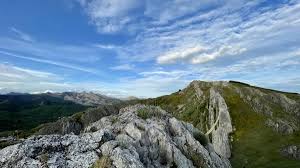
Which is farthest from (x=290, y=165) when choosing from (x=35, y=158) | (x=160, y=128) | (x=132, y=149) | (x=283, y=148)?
(x=35, y=158)

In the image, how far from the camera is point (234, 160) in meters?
116

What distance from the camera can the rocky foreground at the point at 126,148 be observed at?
22.2 meters

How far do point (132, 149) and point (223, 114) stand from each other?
12932cm

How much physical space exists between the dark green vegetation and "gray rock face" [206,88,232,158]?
2.83 m

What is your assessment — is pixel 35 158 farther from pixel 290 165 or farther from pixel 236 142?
pixel 236 142

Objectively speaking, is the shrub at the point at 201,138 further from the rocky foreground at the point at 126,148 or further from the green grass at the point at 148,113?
the green grass at the point at 148,113

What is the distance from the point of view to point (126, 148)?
82.5 feet

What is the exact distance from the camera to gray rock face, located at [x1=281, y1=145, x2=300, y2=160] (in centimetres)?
11281

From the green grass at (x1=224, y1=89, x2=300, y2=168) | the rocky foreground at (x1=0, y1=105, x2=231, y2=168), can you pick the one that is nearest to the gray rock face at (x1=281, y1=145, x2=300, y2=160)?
the green grass at (x1=224, y1=89, x2=300, y2=168)

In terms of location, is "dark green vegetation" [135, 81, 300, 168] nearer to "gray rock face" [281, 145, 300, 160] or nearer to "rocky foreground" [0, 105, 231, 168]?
"gray rock face" [281, 145, 300, 160]

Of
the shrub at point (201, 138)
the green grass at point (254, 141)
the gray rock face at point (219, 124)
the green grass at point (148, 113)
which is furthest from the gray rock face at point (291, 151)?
the green grass at point (148, 113)

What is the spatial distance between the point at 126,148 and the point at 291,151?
107 m

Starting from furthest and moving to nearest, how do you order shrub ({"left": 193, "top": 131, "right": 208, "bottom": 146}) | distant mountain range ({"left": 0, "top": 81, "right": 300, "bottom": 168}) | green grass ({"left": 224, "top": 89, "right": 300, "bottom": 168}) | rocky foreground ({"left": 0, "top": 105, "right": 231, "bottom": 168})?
green grass ({"left": 224, "top": 89, "right": 300, "bottom": 168}) → shrub ({"left": 193, "top": 131, "right": 208, "bottom": 146}) → distant mountain range ({"left": 0, "top": 81, "right": 300, "bottom": 168}) → rocky foreground ({"left": 0, "top": 105, "right": 231, "bottom": 168})

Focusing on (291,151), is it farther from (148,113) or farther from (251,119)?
(148,113)
